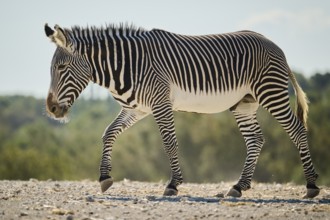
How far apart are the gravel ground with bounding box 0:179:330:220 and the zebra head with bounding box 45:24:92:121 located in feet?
4.91

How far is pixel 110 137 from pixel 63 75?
57.4 inches

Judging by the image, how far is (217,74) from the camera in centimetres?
1260

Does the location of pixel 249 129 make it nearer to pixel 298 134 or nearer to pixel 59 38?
pixel 298 134

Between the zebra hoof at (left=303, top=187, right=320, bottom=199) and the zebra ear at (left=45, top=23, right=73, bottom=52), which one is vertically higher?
the zebra ear at (left=45, top=23, right=73, bottom=52)

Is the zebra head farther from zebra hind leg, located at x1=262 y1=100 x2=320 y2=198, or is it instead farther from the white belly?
zebra hind leg, located at x1=262 y1=100 x2=320 y2=198

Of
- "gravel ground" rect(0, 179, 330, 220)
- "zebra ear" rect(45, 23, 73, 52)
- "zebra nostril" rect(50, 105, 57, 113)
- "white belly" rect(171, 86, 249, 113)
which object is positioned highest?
"zebra ear" rect(45, 23, 73, 52)

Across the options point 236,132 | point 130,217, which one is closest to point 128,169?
point 236,132

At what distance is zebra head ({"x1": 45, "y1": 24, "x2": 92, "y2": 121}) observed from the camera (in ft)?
38.2

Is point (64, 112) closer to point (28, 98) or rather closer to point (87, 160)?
point (87, 160)

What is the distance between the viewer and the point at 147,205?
9781mm

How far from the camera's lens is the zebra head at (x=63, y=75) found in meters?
11.6

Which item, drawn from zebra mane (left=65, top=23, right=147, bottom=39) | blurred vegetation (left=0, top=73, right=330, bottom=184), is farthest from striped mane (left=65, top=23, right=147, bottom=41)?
blurred vegetation (left=0, top=73, right=330, bottom=184)

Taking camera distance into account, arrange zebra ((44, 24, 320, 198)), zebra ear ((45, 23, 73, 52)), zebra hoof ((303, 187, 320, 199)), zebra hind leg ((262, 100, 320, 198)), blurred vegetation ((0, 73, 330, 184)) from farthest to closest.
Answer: blurred vegetation ((0, 73, 330, 184)), zebra hind leg ((262, 100, 320, 198)), zebra hoof ((303, 187, 320, 199)), zebra ((44, 24, 320, 198)), zebra ear ((45, 23, 73, 52))

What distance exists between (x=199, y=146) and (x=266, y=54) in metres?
37.0
